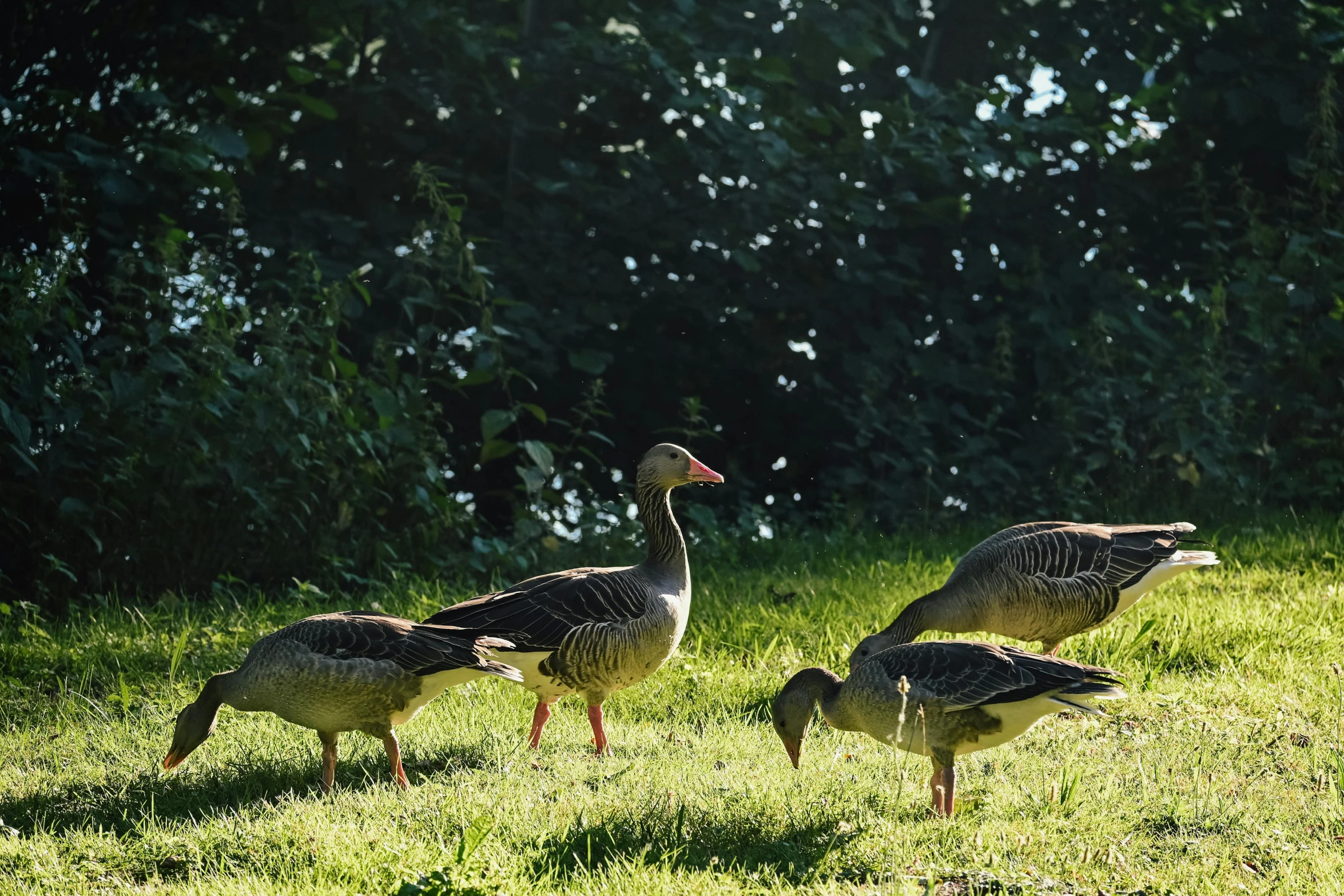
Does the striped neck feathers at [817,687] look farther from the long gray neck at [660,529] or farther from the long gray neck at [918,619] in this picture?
the long gray neck at [918,619]

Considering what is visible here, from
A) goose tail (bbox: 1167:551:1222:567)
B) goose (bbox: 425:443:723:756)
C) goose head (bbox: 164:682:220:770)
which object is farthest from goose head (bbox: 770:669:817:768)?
goose tail (bbox: 1167:551:1222:567)

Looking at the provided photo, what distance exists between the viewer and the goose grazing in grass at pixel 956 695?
14.6ft

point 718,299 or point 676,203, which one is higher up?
point 676,203

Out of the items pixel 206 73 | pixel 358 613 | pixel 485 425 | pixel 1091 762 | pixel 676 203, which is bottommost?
pixel 1091 762

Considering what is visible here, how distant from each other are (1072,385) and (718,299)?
3226 mm

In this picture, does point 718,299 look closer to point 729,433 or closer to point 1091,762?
point 729,433

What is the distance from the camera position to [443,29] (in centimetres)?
1005

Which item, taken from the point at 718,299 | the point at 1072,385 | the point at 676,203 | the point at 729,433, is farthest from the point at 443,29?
the point at 1072,385

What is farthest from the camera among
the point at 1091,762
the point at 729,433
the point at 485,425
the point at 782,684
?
the point at 729,433

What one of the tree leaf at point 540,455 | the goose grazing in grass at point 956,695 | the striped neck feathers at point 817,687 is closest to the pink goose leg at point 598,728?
the striped neck feathers at point 817,687

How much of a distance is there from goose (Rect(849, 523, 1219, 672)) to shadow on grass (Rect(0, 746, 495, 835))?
2.62 m

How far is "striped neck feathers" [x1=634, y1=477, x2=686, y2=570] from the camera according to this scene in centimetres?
613

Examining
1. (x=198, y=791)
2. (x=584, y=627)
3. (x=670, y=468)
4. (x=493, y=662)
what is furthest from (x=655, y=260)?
(x=198, y=791)

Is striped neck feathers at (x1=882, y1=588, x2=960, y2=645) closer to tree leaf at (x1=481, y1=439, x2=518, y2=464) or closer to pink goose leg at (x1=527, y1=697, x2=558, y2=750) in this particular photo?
pink goose leg at (x1=527, y1=697, x2=558, y2=750)
